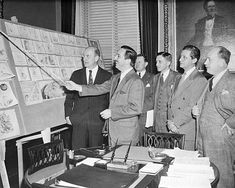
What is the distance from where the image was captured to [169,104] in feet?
12.6

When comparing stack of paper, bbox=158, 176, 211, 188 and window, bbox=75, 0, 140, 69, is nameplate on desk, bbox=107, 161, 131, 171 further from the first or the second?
window, bbox=75, 0, 140, 69

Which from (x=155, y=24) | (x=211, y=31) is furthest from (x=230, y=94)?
(x=155, y=24)

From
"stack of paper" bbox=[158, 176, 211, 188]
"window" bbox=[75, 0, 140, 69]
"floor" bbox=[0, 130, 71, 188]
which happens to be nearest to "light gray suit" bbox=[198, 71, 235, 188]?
"stack of paper" bbox=[158, 176, 211, 188]

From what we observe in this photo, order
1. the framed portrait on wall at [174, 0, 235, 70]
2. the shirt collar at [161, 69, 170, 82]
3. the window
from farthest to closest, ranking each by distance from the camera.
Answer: the window
the framed portrait on wall at [174, 0, 235, 70]
the shirt collar at [161, 69, 170, 82]

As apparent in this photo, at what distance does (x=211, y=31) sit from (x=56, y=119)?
2712mm

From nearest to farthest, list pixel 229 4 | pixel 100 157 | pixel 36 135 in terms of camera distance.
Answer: pixel 100 157 < pixel 36 135 < pixel 229 4

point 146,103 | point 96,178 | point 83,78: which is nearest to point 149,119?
point 146,103

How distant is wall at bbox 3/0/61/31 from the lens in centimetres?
463

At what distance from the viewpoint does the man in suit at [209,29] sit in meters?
4.80

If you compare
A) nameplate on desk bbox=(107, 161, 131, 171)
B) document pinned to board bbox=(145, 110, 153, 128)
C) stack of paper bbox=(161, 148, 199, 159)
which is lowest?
nameplate on desk bbox=(107, 161, 131, 171)

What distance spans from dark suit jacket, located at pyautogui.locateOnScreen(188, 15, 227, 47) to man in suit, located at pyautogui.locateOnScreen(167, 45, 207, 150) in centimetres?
127

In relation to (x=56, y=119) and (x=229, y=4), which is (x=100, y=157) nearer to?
(x=56, y=119)

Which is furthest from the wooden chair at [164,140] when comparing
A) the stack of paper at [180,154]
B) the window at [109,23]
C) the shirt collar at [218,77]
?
the window at [109,23]

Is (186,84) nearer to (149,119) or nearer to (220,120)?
(220,120)
